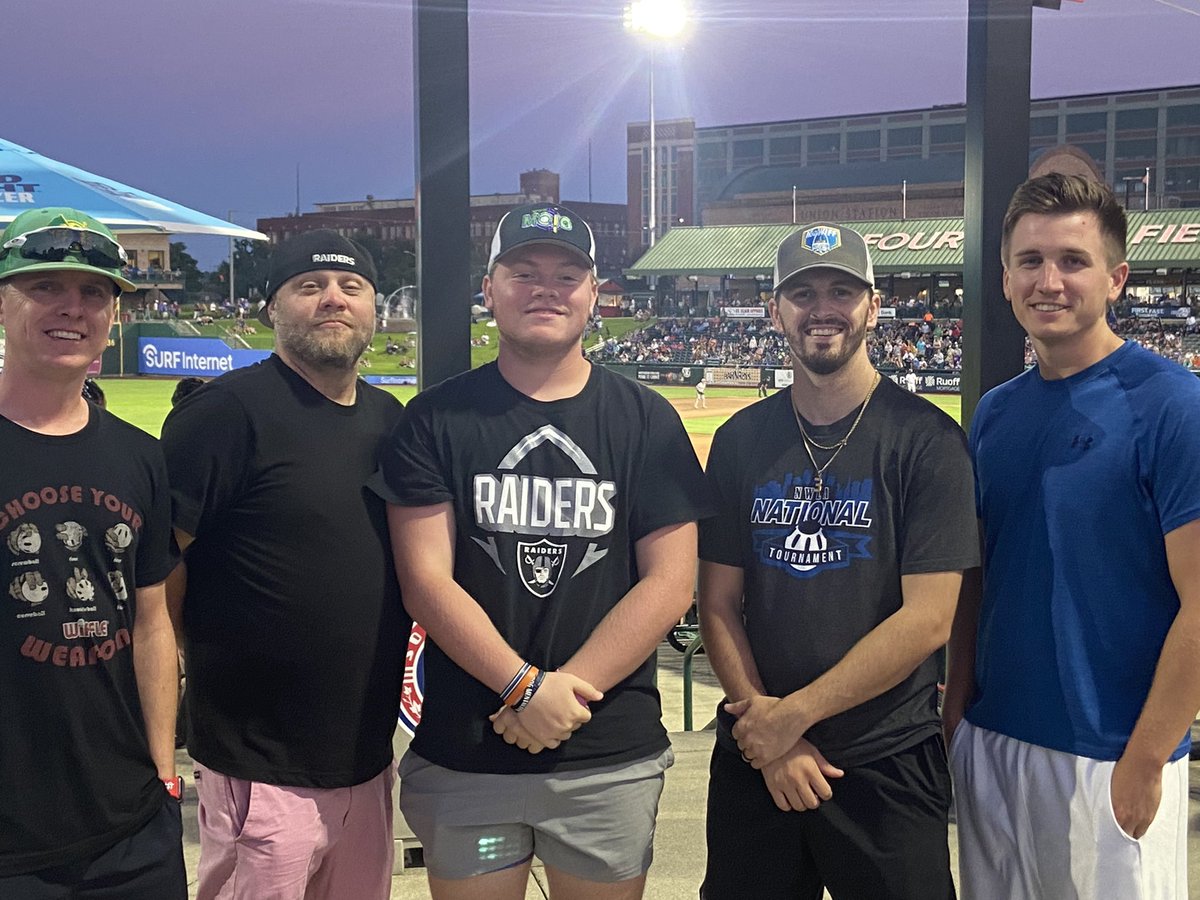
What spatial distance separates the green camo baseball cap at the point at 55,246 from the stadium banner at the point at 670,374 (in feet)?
147

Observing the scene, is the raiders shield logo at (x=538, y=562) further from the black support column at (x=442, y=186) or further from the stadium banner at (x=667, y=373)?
the stadium banner at (x=667, y=373)

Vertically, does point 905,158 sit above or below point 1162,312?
above

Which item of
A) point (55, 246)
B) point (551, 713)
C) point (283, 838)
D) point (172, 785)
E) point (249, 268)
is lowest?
point (283, 838)

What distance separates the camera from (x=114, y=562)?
89.9 inches

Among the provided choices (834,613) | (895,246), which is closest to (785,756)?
(834,613)

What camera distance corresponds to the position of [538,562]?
8.41ft

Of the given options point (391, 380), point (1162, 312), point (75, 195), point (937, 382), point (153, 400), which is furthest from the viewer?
point (1162, 312)

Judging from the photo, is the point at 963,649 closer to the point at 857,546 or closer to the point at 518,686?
the point at 857,546

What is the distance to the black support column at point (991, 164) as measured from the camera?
3.99 metres

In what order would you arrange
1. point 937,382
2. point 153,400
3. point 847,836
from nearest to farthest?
point 847,836 → point 153,400 → point 937,382

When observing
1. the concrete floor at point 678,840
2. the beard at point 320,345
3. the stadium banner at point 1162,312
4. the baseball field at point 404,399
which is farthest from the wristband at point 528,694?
the stadium banner at point 1162,312

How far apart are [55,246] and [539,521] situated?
1130 millimetres

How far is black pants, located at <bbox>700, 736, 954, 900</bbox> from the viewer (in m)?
2.56

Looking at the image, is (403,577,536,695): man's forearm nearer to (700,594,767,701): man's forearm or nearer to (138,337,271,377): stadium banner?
(700,594,767,701): man's forearm
